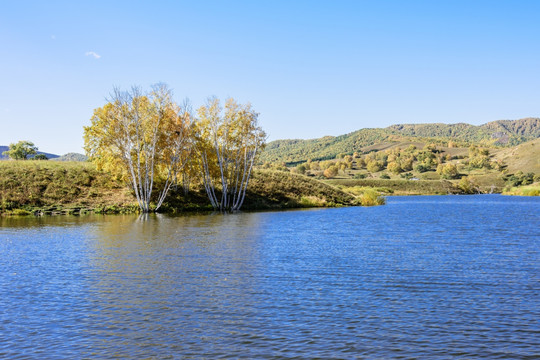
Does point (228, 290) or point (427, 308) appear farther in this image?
point (228, 290)

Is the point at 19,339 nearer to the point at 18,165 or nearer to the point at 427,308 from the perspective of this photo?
the point at 427,308

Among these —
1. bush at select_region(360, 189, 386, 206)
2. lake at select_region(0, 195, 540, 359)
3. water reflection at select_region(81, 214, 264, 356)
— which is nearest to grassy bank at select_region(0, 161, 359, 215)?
bush at select_region(360, 189, 386, 206)

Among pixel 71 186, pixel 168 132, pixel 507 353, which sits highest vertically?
pixel 168 132

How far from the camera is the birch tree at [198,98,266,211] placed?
56031 mm

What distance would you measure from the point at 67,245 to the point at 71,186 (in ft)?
121

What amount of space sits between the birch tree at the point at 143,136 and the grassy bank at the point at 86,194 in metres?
3.38

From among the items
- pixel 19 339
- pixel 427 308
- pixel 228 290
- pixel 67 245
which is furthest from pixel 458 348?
pixel 67 245

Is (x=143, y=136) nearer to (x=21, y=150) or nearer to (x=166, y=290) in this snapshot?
(x=166, y=290)

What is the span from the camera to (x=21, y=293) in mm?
14391

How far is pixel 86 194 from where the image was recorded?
5781 centimetres

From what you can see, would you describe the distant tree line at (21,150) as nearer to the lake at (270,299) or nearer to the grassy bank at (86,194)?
the grassy bank at (86,194)

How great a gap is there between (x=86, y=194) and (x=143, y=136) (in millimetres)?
13694

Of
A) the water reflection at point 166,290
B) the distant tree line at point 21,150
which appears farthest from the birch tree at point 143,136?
the distant tree line at point 21,150

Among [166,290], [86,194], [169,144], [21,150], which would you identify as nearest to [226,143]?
[169,144]
